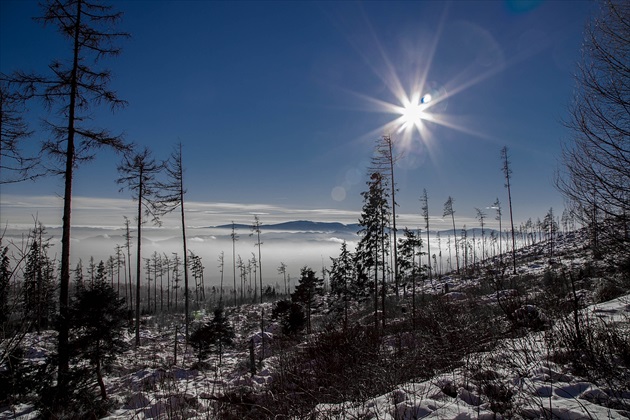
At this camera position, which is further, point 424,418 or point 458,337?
point 458,337

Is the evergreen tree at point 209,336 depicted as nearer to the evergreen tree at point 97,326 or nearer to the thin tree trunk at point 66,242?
the evergreen tree at point 97,326

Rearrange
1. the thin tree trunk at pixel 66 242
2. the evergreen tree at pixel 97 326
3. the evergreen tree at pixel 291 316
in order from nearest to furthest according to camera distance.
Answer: the thin tree trunk at pixel 66 242
the evergreen tree at pixel 97 326
the evergreen tree at pixel 291 316

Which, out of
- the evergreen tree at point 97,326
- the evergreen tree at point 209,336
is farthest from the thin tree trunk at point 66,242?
the evergreen tree at point 209,336

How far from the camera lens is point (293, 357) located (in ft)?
20.6

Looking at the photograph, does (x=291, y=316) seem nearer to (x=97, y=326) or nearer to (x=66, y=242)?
(x=97, y=326)

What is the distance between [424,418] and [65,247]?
10794 mm

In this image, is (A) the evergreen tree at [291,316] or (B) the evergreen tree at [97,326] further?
(A) the evergreen tree at [291,316]

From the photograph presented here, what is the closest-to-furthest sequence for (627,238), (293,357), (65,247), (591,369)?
1. (591,369)
2. (627,238)
3. (293,357)
4. (65,247)

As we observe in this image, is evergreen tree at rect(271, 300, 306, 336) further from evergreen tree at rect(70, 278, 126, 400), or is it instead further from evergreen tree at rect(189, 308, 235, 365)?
evergreen tree at rect(70, 278, 126, 400)

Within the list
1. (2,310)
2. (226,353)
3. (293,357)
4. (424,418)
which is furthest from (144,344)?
(424,418)

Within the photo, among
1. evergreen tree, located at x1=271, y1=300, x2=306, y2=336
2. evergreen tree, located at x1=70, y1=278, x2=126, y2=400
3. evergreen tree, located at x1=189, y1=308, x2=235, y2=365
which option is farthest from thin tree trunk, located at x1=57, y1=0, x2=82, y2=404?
evergreen tree, located at x1=271, y1=300, x2=306, y2=336

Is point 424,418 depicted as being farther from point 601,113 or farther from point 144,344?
point 144,344

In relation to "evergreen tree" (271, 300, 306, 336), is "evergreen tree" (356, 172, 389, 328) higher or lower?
higher

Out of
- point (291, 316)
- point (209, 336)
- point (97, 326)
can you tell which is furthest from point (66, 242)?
point (291, 316)
